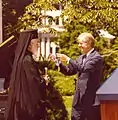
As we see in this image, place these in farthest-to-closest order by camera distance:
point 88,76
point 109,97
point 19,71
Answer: point 88,76 → point 19,71 → point 109,97

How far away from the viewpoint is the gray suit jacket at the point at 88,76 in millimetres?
5750

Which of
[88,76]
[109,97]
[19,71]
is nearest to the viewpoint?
[109,97]

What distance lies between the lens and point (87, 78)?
19.0 feet

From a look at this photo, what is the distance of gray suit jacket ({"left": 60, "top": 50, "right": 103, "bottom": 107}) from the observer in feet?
18.9

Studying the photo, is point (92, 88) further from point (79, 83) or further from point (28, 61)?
point (28, 61)

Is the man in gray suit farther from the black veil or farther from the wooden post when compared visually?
the wooden post

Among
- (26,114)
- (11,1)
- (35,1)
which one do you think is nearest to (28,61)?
(26,114)

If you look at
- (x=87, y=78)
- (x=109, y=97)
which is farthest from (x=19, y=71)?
(x=109, y=97)

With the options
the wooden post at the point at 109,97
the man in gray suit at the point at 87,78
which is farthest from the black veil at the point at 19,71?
the wooden post at the point at 109,97

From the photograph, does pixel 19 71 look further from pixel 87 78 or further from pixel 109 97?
pixel 109 97

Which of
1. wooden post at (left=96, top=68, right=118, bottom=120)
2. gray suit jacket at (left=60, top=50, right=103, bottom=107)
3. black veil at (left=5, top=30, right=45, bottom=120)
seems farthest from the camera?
gray suit jacket at (left=60, top=50, right=103, bottom=107)

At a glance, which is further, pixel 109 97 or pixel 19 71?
pixel 19 71

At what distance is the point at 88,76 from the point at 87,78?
30 mm

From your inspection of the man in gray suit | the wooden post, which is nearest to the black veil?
the man in gray suit
